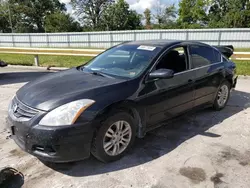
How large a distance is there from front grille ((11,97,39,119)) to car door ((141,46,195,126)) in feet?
4.87

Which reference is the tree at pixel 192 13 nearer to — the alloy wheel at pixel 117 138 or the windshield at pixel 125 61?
the windshield at pixel 125 61

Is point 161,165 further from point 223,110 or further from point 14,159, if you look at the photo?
point 223,110

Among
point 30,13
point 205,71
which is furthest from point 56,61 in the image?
point 30,13

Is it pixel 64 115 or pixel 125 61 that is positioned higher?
pixel 125 61

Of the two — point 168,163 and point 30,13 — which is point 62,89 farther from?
point 30,13

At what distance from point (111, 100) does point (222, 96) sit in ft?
10.3

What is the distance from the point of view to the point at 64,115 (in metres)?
2.68

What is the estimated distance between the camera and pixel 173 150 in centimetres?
351

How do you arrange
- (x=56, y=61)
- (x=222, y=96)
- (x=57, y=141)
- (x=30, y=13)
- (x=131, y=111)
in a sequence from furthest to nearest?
(x=30, y=13) < (x=56, y=61) < (x=222, y=96) < (x=131, y=111) < (x=57, y=141)

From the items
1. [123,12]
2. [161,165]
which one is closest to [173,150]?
[161,165]

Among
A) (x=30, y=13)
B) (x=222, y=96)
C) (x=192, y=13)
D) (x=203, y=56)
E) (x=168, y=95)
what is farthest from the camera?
(x=30, y=13)

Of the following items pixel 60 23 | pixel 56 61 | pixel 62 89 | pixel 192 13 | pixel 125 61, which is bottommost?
pixel 56 61

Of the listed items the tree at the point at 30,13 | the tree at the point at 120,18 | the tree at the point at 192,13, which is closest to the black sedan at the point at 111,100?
the tree at the point at 120,18

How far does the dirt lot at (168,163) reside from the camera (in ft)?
9.14
